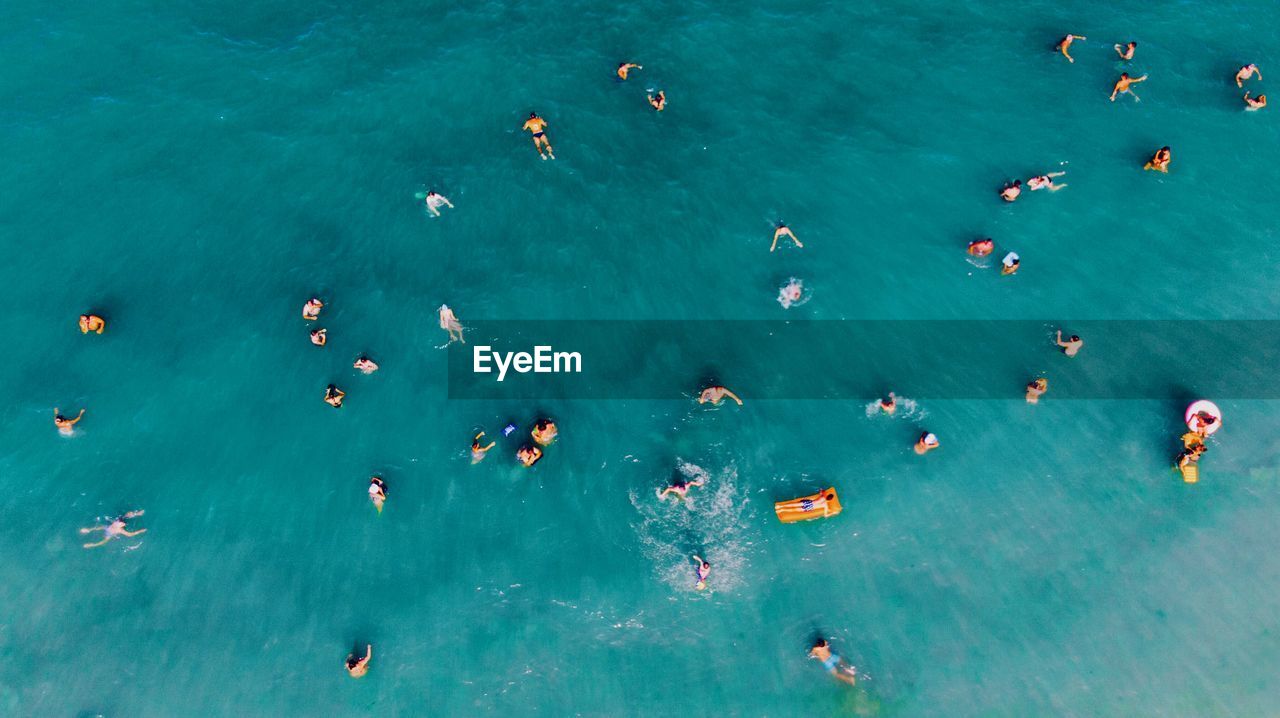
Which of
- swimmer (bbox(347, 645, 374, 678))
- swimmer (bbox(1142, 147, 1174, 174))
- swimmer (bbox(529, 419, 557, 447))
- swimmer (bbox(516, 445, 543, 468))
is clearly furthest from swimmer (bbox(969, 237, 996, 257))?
swimmer (bbox(347, 645, 374, 678))

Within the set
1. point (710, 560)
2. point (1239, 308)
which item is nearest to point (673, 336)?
point (710, 560)

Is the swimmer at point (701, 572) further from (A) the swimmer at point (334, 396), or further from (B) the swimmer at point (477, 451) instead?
(A) the swimmer at point (334, 396)

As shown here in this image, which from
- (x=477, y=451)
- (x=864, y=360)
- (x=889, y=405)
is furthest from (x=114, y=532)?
(x=889, y=405)

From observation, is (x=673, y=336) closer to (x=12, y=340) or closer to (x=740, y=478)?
(x=740, y=478)

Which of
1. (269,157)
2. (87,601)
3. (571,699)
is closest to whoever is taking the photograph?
(571,699)

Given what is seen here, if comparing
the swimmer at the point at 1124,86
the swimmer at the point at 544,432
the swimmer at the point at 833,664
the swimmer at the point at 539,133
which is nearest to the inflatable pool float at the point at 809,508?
the swimmer at the point at 833,664

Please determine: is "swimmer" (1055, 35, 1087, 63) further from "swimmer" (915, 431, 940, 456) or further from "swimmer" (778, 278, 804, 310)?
"swimmer" (915, 431, 940, 456)
